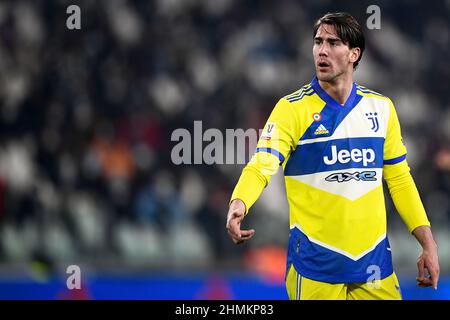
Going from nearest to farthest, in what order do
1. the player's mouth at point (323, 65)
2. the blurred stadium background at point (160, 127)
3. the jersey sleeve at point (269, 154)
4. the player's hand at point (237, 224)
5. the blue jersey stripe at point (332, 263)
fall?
the player's hand at point (237, 224) < the jersey sleeve at point (269, 154) < the blue jersey stripe at point (332, 263) < the player's mouth at point (323, 65) < the blurred stadium background at point (160, 127)

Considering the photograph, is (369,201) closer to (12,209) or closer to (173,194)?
(173,194)

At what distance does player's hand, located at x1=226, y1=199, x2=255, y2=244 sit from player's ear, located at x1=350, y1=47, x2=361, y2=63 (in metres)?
0.80

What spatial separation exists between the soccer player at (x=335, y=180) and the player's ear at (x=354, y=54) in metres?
0.03

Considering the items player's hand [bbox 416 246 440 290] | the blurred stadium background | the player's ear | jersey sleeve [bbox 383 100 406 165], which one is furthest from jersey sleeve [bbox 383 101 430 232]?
the blurred stadium background

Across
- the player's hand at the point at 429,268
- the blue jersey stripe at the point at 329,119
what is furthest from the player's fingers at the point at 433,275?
the blue jersey stripe at the point at 329,119

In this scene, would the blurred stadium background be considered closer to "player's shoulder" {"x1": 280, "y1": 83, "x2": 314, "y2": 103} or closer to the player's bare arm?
the player's bare arm

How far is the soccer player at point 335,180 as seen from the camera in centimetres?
291

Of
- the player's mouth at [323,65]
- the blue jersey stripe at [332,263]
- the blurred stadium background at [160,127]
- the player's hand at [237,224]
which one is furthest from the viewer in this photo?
the blurred stadium background at [160,127]

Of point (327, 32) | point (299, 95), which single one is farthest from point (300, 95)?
point (327, 32)

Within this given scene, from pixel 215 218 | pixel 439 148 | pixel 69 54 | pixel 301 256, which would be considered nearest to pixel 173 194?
pixel 215 218

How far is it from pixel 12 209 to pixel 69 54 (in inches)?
55.9

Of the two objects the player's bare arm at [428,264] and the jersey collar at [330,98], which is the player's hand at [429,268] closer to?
the player's bare arm at [428,264]

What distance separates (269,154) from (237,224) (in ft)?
1.18

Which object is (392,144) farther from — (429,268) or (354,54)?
(429,268)
